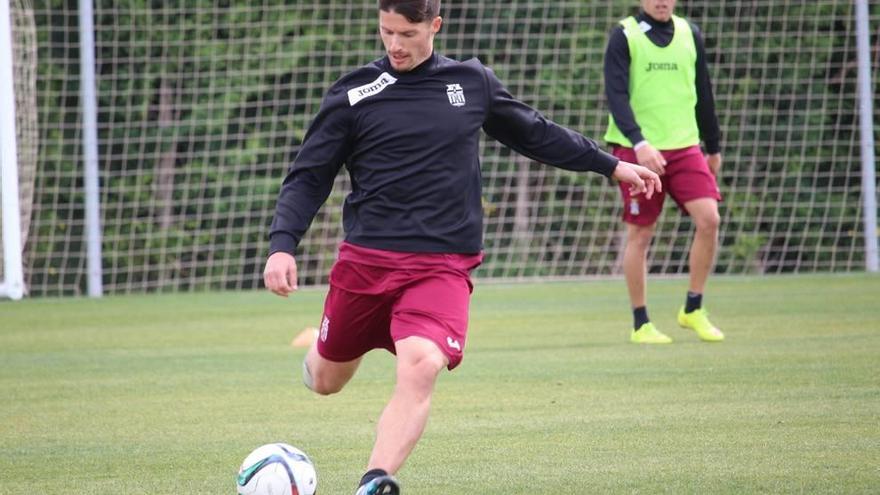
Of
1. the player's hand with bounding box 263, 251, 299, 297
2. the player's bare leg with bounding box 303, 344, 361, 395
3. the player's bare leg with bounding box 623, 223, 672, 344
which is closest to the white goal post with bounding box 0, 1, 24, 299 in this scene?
the player's bare leg with bounding box 623, 223, 672, 344

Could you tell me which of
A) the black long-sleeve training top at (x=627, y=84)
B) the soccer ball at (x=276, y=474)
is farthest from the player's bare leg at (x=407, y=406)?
the black long-sleeve training top at (x=627, y=84)

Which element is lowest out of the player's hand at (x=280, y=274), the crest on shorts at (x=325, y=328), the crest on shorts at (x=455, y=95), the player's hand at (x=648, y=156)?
the player's hand at (x=648, y=156)

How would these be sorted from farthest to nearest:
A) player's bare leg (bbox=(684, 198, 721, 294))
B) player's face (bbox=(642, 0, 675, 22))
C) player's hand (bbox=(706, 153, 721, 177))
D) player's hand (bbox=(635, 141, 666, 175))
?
player's hand (bbox=(706, 153, 721, 177)) < player's face (bbox=(642, 0, 675, 22)) < player's bare leg (bbox=(684, 198, 721, 294)) < player's hand (bbox=(635, 141, 666, 175))

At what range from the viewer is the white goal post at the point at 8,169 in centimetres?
862

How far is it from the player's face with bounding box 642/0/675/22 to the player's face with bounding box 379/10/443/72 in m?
4.33

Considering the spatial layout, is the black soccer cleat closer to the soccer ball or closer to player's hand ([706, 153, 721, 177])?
the soccer ball

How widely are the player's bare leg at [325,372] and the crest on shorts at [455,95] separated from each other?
2.82 feet

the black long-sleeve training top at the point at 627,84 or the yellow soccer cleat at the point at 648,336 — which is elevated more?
the black long-sleeve training top at the point at 627,84

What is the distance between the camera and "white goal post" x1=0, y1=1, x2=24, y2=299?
8617mm

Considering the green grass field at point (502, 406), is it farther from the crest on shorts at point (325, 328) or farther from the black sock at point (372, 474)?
the black sock at point (372, 474)

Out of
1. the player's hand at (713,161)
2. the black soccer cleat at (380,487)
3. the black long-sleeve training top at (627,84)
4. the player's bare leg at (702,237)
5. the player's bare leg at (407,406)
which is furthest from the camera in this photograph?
the player's hand at (713,161)

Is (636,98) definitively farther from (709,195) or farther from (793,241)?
(793,241)

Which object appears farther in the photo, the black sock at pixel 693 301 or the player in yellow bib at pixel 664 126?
A: the black sock at pixel 693 301

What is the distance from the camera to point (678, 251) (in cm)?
1586
